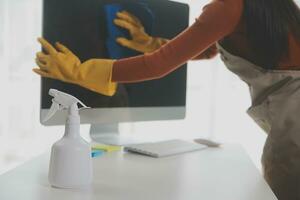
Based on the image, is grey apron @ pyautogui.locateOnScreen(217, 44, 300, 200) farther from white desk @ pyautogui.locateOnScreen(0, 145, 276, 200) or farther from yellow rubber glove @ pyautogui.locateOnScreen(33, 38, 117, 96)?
yellow rubber glove @ pyautogui.locateOnScreen(33, 38, 117, 96)

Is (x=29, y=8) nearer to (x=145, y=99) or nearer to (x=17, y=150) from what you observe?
(x=17, y=150)

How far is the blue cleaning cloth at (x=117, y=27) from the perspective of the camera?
1056 mm

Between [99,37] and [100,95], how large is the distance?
5.6 inches

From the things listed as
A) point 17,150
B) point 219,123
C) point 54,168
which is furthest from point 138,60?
point 17,150

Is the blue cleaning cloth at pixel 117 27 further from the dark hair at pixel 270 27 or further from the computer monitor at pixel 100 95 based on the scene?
the dark hair at pixel 270 27

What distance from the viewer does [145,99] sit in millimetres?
1160

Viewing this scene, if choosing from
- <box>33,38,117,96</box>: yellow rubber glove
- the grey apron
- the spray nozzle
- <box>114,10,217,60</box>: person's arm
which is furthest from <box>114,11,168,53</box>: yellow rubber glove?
the spray nozzle

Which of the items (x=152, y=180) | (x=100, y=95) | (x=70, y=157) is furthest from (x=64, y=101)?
(x=100, y=95)

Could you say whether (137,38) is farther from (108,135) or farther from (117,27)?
(108,135)

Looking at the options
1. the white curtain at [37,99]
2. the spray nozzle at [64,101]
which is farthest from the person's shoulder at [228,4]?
the white curtain at [37,99]

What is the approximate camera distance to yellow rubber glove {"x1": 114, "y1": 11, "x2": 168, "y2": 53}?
1.08m

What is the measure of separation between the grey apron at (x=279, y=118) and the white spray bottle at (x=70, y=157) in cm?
39

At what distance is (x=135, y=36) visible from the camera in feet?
3.68

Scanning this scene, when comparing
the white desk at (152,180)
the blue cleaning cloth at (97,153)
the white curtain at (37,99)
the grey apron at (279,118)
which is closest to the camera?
the white desk at (152,180)
